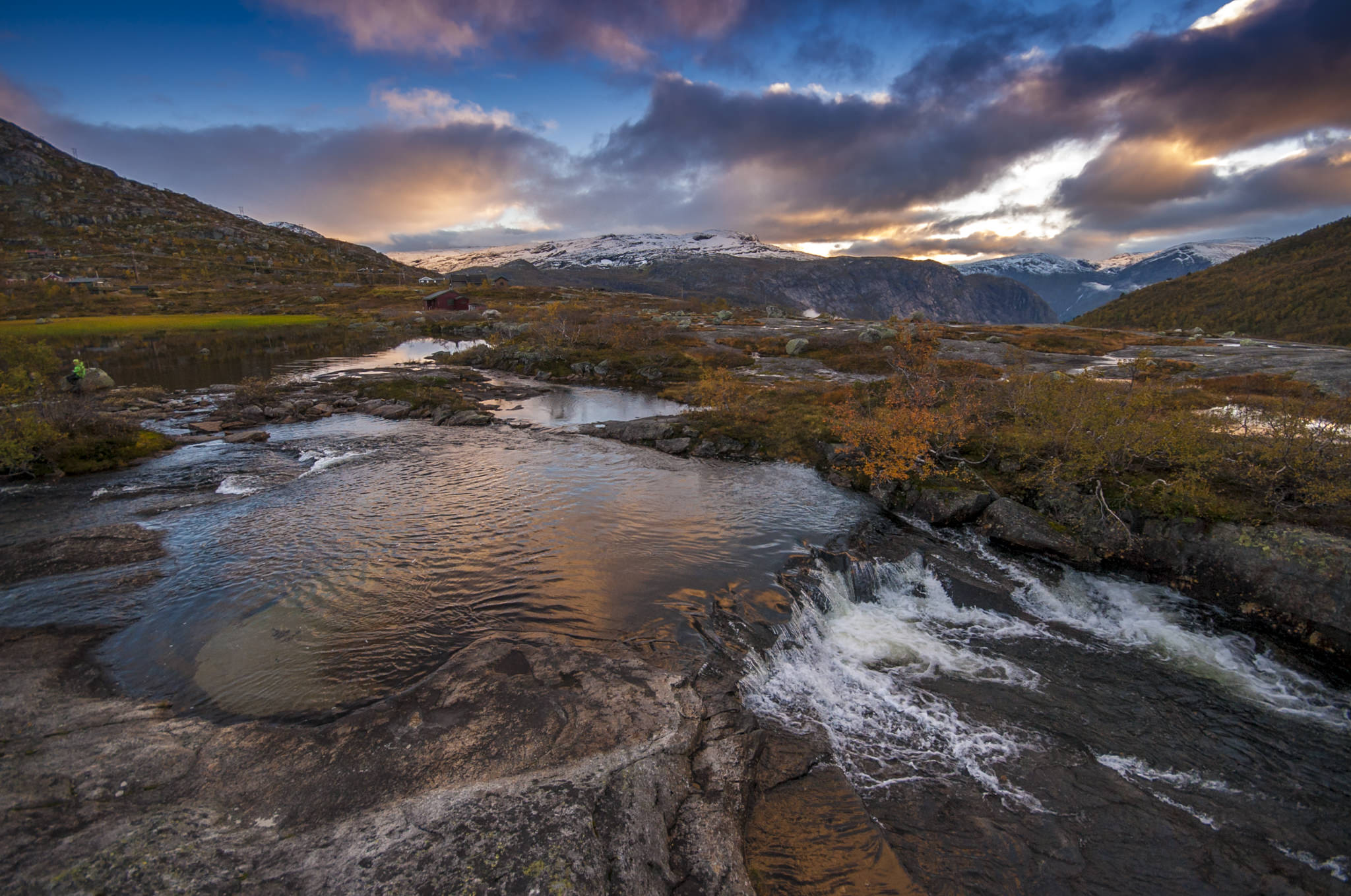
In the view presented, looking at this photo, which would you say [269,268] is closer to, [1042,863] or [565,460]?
[565,460]

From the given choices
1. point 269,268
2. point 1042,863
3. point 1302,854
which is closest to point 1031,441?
point 1302,854

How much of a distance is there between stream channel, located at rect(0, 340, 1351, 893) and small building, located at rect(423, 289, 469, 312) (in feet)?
380

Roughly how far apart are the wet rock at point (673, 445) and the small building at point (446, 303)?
116m

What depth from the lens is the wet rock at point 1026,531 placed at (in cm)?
1880

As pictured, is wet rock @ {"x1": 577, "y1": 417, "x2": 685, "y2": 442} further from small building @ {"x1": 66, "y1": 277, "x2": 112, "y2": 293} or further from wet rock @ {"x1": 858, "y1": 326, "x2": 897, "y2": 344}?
small building @ {"x1": 66, "y1": 277, "x2": 112, "y2": 293}

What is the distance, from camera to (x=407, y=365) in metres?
59.1

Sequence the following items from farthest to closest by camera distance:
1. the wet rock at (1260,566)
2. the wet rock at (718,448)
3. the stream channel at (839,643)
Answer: the wet rock at (718,448) < the wet rock at (1260,566) < the stream channel at (839,643)

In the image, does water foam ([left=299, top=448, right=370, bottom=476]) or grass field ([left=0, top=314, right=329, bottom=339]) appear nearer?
water foam ([left=299, top=448, right=370, bottom=476])

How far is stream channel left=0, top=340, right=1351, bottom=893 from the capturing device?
30.9ft

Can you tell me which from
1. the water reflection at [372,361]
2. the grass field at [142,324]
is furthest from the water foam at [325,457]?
the grass field at [142,324]

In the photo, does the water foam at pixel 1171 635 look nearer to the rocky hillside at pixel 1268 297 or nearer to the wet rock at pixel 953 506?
the wet rock at pixel 953 506

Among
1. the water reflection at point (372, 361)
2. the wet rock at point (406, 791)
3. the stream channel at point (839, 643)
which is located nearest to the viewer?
the wet rock at point (406, 791)

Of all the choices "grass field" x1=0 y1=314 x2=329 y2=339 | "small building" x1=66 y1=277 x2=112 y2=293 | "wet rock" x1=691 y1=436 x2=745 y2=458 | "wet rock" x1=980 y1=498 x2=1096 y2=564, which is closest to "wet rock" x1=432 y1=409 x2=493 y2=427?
"wet rock" x1=691 y1=436 x2=745 y2=458

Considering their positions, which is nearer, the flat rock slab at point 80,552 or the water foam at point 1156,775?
the water foam at point 1156,775
